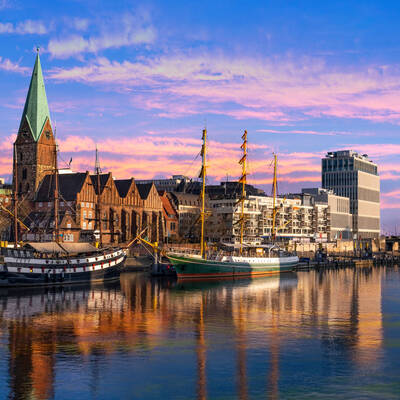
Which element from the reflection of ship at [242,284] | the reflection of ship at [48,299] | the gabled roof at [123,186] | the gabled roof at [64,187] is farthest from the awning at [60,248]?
the gabled roof at [123,186]

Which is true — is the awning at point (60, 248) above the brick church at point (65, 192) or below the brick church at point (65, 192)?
below

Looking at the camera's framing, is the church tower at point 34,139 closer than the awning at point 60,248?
No

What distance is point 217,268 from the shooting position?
11894cm

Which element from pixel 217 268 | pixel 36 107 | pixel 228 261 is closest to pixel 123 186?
pixel 36 107

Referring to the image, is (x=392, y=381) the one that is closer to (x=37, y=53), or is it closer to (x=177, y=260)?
(x=177, y=260)

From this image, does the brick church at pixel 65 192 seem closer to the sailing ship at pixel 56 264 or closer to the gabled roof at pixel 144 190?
the gabled roof at pixel 144 190

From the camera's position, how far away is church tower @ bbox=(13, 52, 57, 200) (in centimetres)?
17488

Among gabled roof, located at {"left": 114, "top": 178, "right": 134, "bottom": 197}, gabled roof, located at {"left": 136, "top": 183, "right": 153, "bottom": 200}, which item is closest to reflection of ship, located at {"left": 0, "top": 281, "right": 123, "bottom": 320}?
gabled roof, located at {"left": 114, "top": 178, "right": 134, "bottom": 197}

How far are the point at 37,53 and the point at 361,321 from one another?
441 ft

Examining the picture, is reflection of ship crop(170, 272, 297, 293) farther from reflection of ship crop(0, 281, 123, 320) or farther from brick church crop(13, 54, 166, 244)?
brick church crop(13, 54, 166, 244)

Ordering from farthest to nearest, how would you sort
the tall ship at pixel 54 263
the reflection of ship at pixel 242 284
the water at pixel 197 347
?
1. the reflection of ship at pixel 242 284
2. the tall ship at pixel 54 263
3. the water at pixel 197 347

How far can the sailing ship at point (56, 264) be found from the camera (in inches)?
3583

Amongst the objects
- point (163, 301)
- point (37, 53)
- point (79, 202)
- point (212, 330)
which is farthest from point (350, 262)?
point (212, 330)

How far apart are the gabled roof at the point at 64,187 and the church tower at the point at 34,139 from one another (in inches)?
93.3
